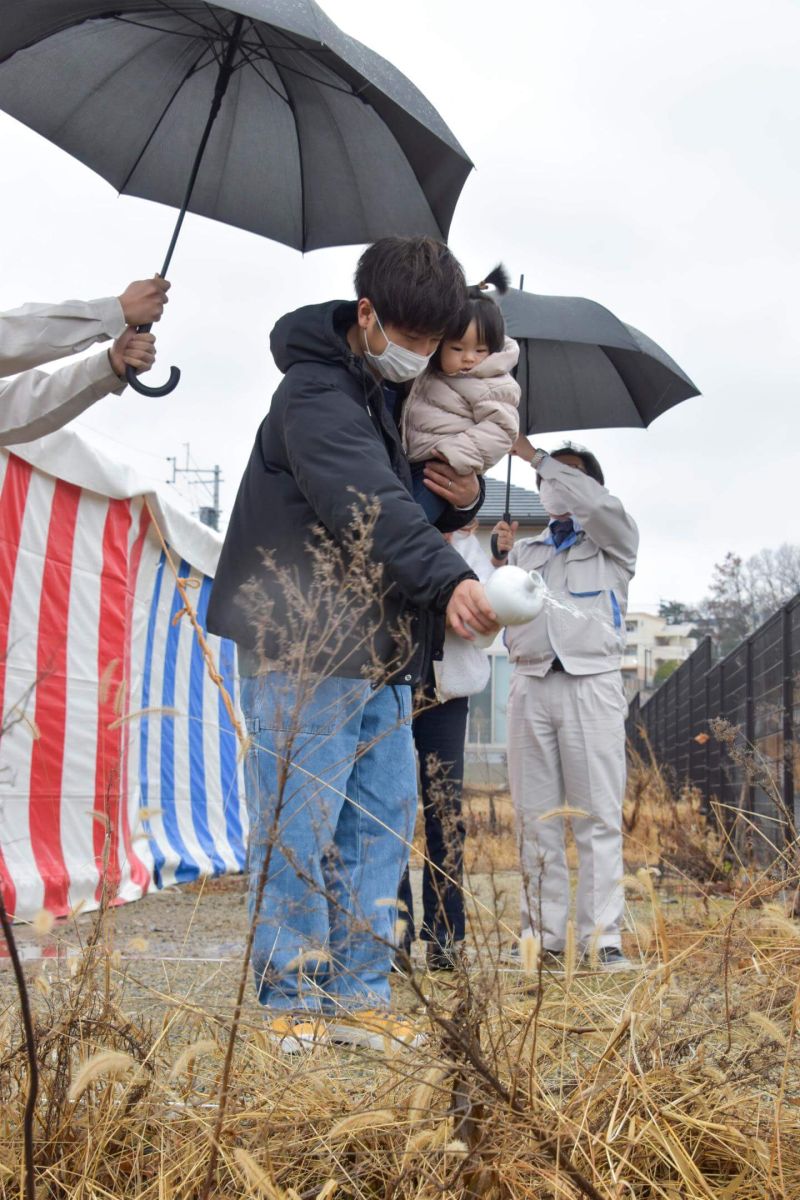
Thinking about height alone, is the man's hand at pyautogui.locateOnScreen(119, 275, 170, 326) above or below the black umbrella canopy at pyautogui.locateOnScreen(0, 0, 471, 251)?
below

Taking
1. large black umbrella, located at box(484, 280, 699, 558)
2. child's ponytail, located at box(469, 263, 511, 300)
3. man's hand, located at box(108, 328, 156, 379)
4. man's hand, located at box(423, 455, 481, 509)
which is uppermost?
large black umbrella, located at box(484, 280, 699, 558)

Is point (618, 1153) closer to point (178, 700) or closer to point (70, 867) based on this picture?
point (70, 867)

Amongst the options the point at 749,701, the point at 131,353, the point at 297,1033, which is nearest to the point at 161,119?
the point at 131,353

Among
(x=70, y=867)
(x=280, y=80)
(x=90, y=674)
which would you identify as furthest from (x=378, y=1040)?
(x=90, y=674)

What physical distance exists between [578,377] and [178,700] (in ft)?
10.5

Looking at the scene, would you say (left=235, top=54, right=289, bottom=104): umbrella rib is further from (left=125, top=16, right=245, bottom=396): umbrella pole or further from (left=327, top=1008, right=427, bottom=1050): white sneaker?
(left=327, top=1008, right=427, bottom=1050): white sneaker

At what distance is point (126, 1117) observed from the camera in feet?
5.58

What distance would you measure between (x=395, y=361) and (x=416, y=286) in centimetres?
17

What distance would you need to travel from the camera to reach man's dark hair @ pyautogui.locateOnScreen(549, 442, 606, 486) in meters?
4.84

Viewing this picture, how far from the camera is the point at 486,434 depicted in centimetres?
311

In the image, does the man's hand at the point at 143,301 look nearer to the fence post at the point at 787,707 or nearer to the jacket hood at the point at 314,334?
the jacket hood at the point at 314,334

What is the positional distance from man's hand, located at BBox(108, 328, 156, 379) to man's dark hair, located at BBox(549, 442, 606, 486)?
91.8 inches

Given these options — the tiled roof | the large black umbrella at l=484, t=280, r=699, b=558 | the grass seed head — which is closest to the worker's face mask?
the large black umbrella at l=484, t=280, r=699, b=558

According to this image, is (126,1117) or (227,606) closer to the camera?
(126,1117)
